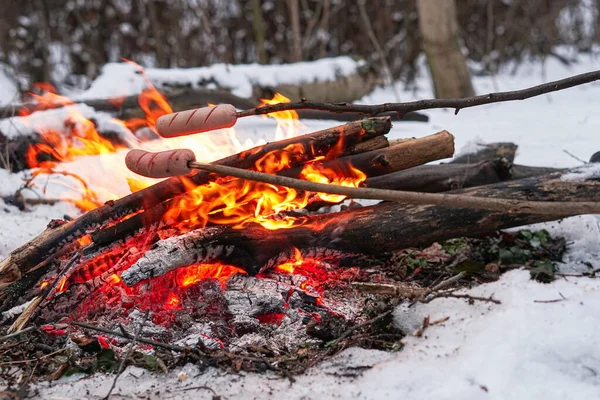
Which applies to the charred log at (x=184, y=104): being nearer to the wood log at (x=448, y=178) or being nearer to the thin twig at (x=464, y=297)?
the wood log at (x=448, y=178)

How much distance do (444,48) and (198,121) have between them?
22.1 ft

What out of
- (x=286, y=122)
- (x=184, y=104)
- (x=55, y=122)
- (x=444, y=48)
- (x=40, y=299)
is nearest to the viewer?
(x=40, y=299)

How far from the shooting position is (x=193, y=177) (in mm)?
2639

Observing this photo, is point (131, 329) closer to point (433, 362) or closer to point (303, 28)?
point (433, 362)

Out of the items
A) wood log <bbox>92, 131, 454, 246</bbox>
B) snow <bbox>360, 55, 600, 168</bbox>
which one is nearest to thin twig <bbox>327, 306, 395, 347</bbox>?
wood log <bbox>92, 131, 454, 246</bbox>

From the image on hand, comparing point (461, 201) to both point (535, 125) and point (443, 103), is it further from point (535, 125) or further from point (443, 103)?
point (535, 125)

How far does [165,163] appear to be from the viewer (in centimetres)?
238

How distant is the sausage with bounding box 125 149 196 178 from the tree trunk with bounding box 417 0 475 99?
670 cm

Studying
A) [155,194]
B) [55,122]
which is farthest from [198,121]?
[55,122]

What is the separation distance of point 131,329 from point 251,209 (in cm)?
79

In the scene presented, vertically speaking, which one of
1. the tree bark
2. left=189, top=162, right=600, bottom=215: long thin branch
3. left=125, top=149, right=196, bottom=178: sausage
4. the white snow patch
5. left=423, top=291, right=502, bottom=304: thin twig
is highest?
the tree bark

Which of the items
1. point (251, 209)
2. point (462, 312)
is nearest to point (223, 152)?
point (251, 209)

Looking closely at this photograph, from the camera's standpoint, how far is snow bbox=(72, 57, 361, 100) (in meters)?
6.34

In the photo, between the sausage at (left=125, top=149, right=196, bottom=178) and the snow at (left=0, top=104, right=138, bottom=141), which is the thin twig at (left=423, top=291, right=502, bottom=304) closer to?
the sausage at (left=125, top=149, right=196, bottom=178)
